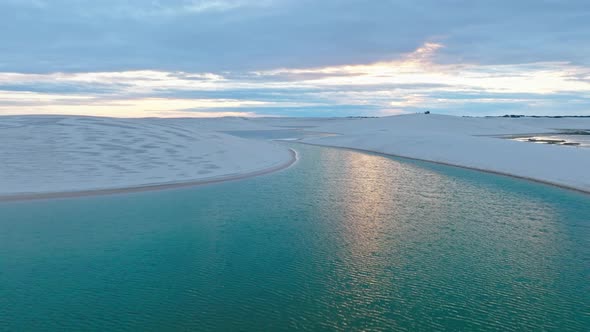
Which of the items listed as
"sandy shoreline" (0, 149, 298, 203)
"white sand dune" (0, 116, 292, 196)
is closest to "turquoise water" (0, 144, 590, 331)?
"sandy shoreline" (0, 149, 298, 203)

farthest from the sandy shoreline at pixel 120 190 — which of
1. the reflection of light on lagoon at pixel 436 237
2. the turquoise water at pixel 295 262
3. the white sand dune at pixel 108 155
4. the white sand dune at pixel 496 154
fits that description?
the white sand dune at pixel 496 154

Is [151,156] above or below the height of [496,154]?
below

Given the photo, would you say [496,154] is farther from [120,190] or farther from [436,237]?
[120,190]

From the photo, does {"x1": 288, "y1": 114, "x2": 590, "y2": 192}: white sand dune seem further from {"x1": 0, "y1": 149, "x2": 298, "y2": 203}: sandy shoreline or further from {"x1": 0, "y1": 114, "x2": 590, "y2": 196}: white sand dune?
{"x1": 0, "y1": 149, "x2": 298, "y2": 203}: sandy shoreline

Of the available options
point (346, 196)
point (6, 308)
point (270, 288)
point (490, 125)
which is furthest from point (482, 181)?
point (490, 125)

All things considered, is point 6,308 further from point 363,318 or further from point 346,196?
point 346,196

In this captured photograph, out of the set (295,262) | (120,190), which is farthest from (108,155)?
(295,262)
